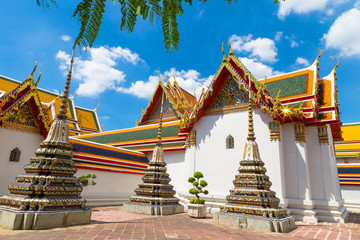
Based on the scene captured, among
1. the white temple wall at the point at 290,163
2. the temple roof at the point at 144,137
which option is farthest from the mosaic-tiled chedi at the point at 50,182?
the temple roof at the point at 144,137

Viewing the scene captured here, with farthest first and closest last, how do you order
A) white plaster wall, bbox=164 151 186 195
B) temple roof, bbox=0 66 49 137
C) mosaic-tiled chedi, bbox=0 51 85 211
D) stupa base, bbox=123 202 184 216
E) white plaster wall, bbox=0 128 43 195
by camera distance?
white plaster wall, bbox=164 151 186 195 < temple roof, bbox=0 66 49 137 < white plaster wall, bbox=0 128 43 195 < stupa base, bbox=123 202 184 216 < mosaic-tiled chedi, bbox=0 51 85 211

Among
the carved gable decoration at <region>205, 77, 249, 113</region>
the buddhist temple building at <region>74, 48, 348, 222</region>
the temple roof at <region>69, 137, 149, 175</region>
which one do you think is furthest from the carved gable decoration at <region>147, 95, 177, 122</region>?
the carved gable decoration at <region>205, 77, 249, 113</region>

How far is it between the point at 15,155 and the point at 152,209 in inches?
201

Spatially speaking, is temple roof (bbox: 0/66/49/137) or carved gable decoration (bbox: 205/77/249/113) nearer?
temple roof (bbox: 0/66/49/137)

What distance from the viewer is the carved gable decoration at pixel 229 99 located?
9219 mm

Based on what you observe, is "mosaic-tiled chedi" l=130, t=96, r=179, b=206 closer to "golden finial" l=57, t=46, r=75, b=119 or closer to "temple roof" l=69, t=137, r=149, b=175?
"temple roof" l=69, t=137, r=149, b=175

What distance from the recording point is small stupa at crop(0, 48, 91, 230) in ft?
14.7

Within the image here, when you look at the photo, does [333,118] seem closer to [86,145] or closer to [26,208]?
[26,208]

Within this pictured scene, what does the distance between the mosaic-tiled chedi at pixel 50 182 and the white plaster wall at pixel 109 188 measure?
4.47 m

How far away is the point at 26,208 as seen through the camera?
4582mm

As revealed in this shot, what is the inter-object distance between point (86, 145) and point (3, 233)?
22.5 ft

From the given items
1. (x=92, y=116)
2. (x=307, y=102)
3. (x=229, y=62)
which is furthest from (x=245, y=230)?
(x=92, y=116)

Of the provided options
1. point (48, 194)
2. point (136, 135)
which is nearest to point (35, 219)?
point (48, 194)

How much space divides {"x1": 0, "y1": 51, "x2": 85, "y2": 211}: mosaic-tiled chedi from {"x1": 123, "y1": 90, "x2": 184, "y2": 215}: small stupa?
287 centimetres
